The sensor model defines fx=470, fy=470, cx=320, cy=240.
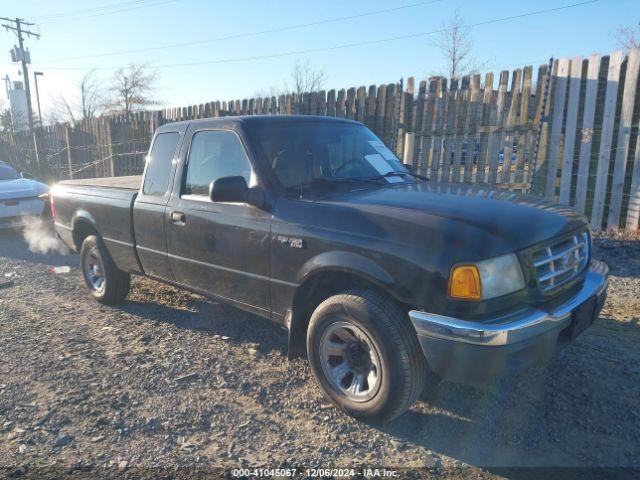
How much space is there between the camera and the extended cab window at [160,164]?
14.0ft

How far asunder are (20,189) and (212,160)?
7.84 meters

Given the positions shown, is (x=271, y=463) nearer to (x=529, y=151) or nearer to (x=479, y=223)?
(x=479, y=223)

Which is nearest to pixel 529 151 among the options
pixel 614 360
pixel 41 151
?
pixel 614 360

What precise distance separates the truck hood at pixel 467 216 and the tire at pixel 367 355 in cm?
48

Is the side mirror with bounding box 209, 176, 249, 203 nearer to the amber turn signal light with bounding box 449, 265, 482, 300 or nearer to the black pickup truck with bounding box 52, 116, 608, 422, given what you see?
the black pickup truck with bounding box 52, 116, 608, 422

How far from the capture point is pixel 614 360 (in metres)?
3.65

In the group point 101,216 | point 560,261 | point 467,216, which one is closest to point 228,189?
point 467,216

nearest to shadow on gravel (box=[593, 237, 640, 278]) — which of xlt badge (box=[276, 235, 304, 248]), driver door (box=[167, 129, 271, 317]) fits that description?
xlt badge (box=[276, 235, 304, 248])

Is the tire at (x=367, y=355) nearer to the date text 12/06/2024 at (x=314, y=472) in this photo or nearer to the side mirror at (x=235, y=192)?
the date text 12/06/2024 at (x=314, y=472)

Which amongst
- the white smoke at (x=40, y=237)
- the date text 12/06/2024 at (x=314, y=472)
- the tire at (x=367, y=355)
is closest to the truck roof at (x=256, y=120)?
the tire at (x=367, y=355)

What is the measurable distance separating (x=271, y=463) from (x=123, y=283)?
3.32 metres

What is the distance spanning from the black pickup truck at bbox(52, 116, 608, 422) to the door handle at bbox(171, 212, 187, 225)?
0.02 m

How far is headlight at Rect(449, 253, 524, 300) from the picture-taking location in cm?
246

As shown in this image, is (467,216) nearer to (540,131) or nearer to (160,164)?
(160,164)
